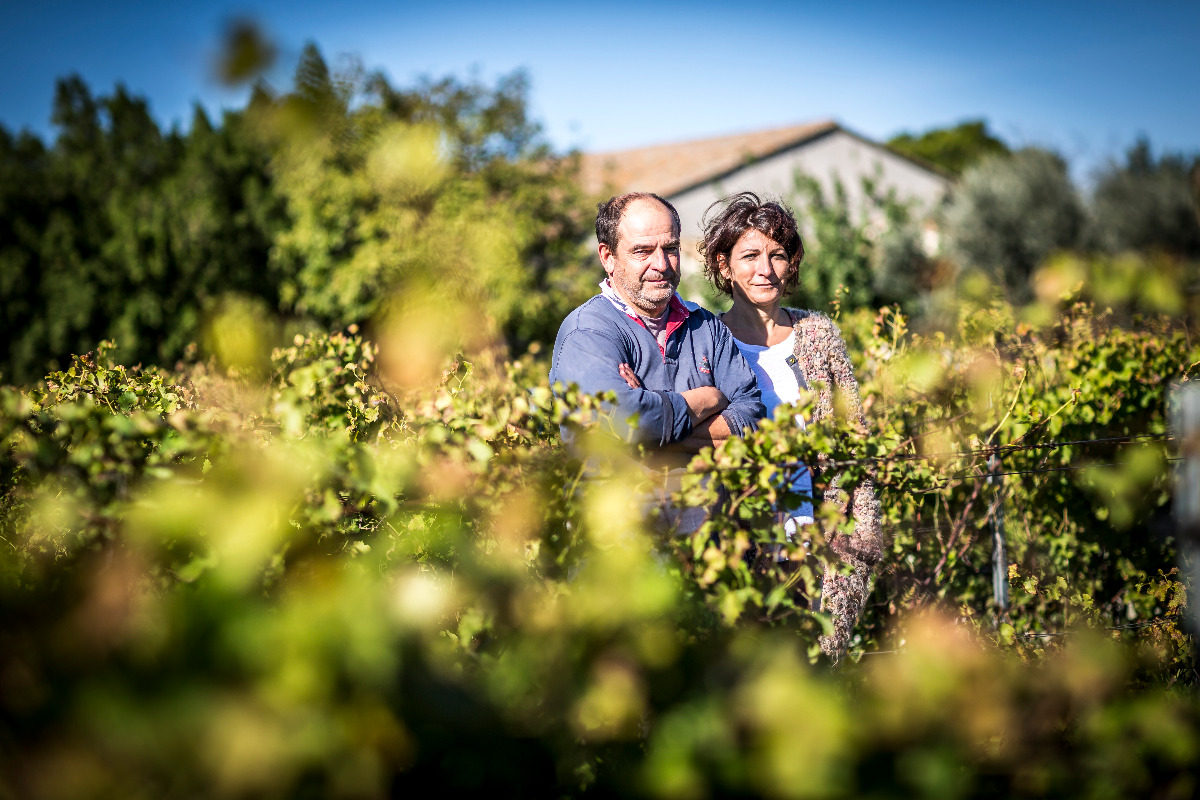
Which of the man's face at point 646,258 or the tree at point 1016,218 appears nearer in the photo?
the man's face at point 646,258

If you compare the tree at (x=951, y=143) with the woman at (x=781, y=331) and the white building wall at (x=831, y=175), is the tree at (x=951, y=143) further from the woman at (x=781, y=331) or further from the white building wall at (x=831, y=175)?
the woman at (x=781, y=331)

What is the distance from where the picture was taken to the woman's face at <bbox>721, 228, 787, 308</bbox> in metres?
3.24

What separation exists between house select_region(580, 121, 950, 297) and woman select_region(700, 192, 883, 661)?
55.3ft

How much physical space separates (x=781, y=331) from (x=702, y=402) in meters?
0.75

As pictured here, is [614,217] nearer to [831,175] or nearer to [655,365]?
[655,365]

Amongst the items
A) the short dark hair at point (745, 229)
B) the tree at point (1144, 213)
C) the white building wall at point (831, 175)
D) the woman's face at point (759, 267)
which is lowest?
the woman's face at point (759, 267)

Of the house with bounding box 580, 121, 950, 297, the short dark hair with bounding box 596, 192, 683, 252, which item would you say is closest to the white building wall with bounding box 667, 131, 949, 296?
the house with bounding box 580, 121, 950, 297

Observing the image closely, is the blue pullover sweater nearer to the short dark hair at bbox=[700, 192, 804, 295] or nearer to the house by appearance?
the short dark hair at bbox=[700, 192, 804, 295]

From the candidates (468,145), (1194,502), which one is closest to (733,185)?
(468,145)

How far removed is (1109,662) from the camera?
130 centimetres

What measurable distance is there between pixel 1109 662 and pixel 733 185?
847 inches

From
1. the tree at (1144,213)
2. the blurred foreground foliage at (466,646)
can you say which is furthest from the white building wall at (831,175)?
the blurred foreground foliage at (466,646)

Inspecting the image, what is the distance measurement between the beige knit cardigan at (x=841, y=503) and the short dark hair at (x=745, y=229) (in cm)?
A: 31

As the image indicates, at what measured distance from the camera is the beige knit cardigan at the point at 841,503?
2.80 meters
